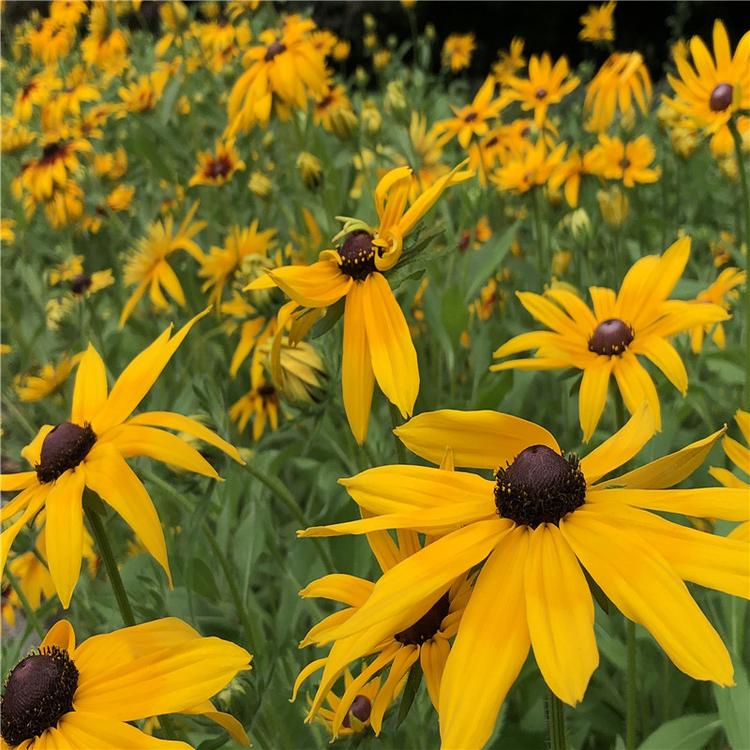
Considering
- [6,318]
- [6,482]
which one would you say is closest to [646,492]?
[6,482]

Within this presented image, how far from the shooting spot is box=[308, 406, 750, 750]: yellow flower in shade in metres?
0.42

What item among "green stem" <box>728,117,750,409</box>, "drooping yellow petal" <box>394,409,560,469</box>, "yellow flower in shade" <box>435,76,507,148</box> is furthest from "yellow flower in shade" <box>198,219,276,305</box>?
"drooping yellow petal" <box>394,409,560,469</box>

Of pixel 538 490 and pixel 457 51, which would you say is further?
pixel 457 51

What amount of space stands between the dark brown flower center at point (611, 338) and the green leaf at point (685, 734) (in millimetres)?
387

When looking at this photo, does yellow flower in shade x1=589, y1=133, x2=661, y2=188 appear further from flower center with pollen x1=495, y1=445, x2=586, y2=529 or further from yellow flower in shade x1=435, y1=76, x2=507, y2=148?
flower center with pollen x1=495, y1=445, x2=586, y2=529

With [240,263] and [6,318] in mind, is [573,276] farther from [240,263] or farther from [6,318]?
[6,318]

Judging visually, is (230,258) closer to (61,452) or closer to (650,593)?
(61,452)

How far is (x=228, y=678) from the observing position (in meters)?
0.54

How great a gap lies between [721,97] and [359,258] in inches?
24.6

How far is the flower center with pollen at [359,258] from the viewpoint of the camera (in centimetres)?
80

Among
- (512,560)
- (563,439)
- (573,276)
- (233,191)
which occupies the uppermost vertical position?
(512,560)

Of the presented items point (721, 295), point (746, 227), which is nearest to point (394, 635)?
point (746, 227)

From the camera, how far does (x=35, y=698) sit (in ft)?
1.89

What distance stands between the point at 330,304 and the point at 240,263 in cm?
94
